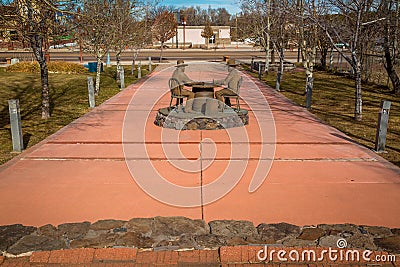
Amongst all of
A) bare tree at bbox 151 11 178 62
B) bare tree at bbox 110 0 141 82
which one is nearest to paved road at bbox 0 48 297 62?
bare tree at bbox 151 11 178 62

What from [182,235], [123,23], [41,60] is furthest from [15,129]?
[123,23]

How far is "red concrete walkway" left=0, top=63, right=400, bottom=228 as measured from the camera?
16.2 ft

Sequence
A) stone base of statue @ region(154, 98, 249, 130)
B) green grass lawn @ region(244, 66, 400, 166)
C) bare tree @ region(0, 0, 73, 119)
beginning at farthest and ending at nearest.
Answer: bare tree @ region(0, 0, 73, 119)
stone base of statue @ region(154, 98, 249, 130)
green grass lawn @ region(244, 66, 400, 166)

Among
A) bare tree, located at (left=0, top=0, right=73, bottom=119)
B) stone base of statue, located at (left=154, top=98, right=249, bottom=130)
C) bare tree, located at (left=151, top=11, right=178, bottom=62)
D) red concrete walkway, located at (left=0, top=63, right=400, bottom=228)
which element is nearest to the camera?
red concrete walkway, located at (left=0, top=63, right=400, bottom=228)

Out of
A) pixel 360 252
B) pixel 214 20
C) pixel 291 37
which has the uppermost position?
pixel 214 20

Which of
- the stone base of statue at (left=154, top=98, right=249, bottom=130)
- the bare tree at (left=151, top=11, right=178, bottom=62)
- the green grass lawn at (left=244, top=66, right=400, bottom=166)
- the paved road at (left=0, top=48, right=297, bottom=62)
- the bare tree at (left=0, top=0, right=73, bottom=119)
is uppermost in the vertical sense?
the bare tree at (left=151, top=11, right=178, bottom=62)

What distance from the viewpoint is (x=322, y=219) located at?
15.6ft

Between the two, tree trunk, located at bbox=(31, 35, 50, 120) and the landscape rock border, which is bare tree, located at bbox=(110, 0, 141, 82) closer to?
tree trunk, located at bbox=(31, 35, 50, 120)

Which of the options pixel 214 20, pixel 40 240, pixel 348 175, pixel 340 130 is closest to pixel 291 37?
pixel 340 130

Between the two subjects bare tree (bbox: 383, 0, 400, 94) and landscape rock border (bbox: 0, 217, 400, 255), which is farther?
bare tree (bbox: 383, 0, 400, 94)

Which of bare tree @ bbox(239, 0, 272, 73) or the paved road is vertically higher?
bare tree @ bbox(239, 0, 272, 73)

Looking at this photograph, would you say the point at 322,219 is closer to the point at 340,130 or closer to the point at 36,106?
the point at 340,130

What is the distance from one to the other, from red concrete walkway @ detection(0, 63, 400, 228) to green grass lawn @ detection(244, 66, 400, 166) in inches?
24.4

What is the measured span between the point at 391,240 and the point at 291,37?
18597mm
